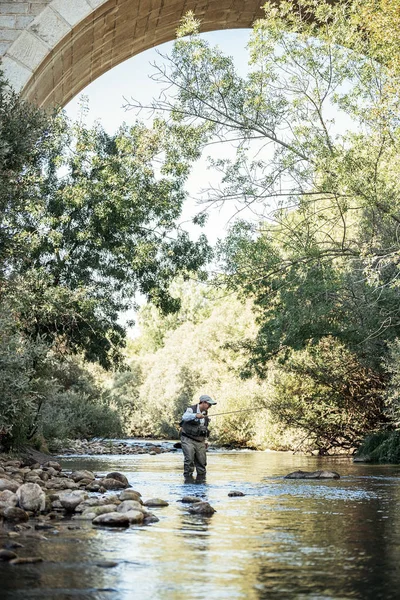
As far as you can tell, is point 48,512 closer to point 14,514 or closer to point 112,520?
point 14,514

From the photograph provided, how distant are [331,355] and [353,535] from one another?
1312cm

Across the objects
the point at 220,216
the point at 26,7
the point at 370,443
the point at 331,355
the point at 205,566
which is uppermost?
the point at 26,7

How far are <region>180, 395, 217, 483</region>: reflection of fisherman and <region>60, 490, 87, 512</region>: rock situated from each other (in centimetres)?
442

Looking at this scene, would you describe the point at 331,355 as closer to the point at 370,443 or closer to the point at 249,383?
the point at 370,443

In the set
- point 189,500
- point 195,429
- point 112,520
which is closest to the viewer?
point 112,520

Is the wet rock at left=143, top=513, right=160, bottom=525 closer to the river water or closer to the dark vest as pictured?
the river water

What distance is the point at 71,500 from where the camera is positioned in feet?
20.8

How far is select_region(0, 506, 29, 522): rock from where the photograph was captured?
5625mm

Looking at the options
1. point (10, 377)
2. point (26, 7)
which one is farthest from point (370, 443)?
point (26, 7)

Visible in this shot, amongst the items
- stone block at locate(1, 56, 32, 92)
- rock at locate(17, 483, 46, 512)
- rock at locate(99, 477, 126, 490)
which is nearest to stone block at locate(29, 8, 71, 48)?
stone block at locate(1, 56, 32, 92)

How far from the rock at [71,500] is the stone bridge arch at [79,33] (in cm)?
579

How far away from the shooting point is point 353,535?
5258 mm

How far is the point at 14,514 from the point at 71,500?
29.5 inches

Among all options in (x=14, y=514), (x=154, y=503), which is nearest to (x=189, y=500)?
(x=154, y=503)
